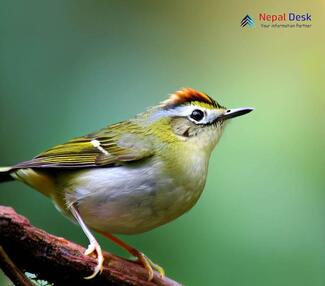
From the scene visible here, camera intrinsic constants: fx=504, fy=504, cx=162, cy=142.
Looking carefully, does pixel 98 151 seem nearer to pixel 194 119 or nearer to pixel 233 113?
pixel 194 119

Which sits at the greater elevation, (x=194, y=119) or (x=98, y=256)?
(x=194, y=119)

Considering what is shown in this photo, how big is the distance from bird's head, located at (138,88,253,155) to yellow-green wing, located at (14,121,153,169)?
98mm

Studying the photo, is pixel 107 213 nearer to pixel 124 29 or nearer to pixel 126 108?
pixel 126 108

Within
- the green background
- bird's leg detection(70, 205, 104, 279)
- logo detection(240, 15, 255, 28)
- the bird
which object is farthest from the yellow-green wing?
logo detection(240, 15, 255, 28)

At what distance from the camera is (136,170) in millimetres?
1765

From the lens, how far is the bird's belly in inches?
67.5

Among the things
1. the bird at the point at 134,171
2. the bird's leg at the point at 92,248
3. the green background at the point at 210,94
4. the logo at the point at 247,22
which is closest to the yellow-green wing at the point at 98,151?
the bird at the point at 134,171

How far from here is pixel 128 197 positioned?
171 cm

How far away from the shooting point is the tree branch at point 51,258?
1.42m

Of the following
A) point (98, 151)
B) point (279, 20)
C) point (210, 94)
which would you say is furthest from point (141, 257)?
point (279, 20)

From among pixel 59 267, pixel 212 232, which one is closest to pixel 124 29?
pixel 212 232

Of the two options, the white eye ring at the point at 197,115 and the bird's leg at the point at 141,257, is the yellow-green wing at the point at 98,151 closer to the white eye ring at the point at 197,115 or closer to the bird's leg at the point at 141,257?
the white eye ring at the point at 197,115

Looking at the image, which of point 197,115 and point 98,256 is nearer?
point 98,256

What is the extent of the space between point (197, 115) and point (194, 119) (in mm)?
19
